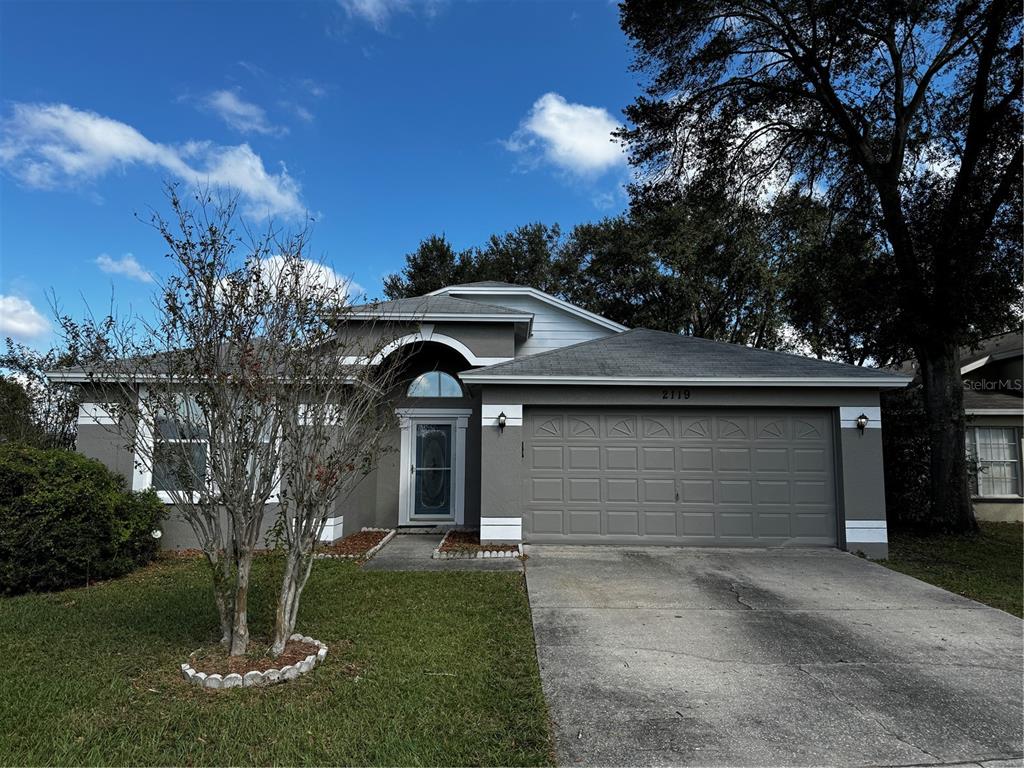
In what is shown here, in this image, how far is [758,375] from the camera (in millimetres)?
9445

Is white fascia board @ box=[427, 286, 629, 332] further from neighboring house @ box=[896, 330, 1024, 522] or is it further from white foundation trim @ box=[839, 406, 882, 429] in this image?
neighboring house @ box=[896, 330, 1024, 522]

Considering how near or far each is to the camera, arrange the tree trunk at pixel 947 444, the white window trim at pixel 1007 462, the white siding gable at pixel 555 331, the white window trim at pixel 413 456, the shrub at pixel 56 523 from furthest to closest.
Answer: the white window trim at pixel 1007 462, the white siding gable at pixel 555 331, the white window trim at pixel 413 456, the tree trunk at pixel 947 444, the shrub at pixel 56 523

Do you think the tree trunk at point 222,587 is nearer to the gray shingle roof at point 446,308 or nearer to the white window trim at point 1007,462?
the gray shingle roof at point 446,308

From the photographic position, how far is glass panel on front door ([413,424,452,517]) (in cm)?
1151

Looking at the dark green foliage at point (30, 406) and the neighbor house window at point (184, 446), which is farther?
the dark green foliage at point (30, 406)

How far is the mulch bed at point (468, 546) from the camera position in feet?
29.3

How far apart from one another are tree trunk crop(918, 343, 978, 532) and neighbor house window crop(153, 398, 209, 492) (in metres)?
12.4

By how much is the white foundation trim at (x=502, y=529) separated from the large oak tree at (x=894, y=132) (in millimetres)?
8147

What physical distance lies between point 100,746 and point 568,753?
267cm

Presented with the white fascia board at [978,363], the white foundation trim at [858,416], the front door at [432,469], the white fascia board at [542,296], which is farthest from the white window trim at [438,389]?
the white fascia board at [978,363]

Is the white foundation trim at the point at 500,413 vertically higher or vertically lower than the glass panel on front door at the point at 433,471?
higher

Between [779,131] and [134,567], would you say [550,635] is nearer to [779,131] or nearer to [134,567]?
[134,567]

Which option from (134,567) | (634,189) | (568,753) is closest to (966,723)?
(568,753)

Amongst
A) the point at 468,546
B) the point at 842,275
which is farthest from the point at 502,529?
the point at 842,275
